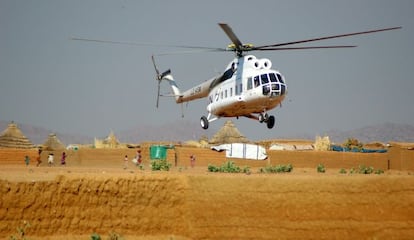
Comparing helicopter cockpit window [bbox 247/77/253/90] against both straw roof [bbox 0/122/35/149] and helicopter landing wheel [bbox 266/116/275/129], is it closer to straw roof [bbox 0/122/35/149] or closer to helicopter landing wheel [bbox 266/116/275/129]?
helicopter landing wheel [bbox 266/116/275/129]

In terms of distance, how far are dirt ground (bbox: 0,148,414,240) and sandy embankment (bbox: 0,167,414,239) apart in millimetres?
21

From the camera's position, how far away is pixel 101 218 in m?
15.1

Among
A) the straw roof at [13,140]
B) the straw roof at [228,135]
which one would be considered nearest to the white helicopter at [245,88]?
the straw roof at [228,135]

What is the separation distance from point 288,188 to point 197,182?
2109mm

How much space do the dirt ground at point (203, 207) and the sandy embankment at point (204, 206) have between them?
0.07 ft

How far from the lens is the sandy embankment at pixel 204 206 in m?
14.8

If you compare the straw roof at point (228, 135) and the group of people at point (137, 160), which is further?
the straw roof at point (228, 135)

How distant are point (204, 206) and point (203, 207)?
0.03m

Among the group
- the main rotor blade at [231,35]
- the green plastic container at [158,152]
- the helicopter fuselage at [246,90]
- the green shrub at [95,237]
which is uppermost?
the main rotor blade at [231,35]

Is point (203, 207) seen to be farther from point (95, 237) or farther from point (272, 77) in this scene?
point (272, 77)

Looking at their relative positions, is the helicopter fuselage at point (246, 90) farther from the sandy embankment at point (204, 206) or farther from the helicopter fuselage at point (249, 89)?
the sandy embankment at point (204, 206)

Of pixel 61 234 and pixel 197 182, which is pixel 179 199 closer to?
pixel 197 182

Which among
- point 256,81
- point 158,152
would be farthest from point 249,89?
point 158,152

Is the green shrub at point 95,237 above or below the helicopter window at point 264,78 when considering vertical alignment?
below
